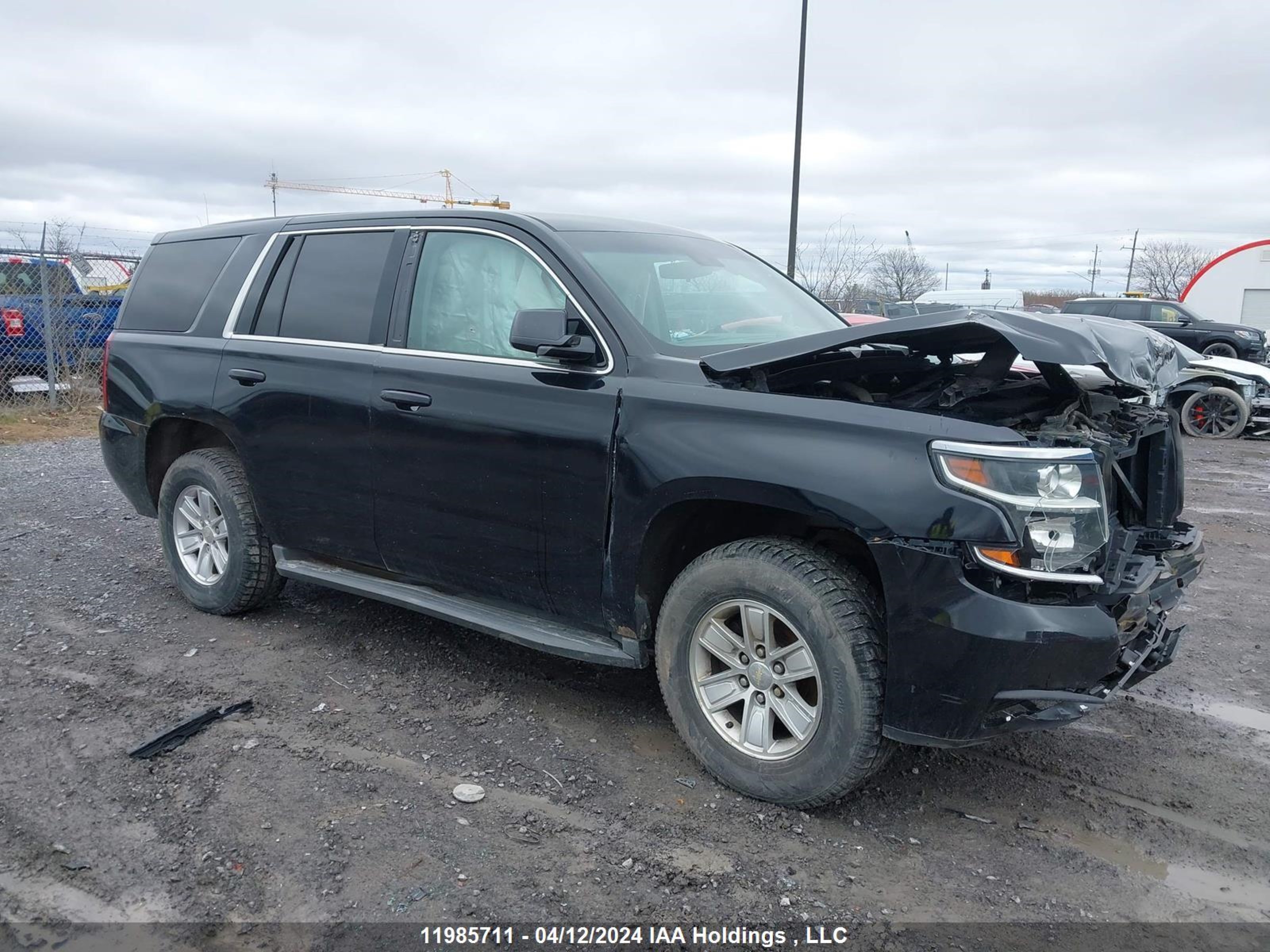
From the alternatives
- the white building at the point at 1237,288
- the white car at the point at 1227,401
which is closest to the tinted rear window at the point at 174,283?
the white car at the point at 1227,401

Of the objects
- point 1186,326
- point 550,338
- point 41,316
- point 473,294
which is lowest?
point 1186,326

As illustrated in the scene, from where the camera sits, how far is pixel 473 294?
402cm

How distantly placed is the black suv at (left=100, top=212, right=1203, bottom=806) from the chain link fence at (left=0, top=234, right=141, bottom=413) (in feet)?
28.8

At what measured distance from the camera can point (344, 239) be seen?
448cm

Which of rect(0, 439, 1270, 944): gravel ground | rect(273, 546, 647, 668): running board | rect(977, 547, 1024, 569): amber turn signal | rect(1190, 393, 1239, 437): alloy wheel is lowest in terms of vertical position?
rect(0, 439, 1270, 944): gravel ground

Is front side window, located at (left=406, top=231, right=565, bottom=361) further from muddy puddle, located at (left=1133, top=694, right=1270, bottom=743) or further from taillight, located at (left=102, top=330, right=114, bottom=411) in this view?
muddy puddle, located at (left=1133, top=694, right=1270, bottom=743)

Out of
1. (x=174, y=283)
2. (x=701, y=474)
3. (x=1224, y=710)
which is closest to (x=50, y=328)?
(x=174, y=283)

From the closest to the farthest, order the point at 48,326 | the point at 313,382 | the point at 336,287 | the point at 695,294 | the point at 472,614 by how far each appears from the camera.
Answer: the point at 472,614 < the point at 695,294 < the point at 313,382 < the point at 336,287 < the point at 48,326

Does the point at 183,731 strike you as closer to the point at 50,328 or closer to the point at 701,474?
→ the point at 701,474

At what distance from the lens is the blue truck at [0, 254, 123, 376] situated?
1204cm

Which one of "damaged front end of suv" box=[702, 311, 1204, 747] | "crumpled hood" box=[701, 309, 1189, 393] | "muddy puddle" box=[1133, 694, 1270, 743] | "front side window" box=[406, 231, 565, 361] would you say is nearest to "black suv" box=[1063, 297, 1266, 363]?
"muddy puddle" box=[1133, 694, 1270, 743]

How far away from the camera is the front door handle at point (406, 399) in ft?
12.9

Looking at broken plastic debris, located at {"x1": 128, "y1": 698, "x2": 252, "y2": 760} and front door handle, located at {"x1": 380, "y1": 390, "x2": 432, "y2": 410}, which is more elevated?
front door handle, located at {"x1": 380, "y1": 390, "x2": 432, "y2": 410}

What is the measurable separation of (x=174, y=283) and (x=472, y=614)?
2657 millimetres
